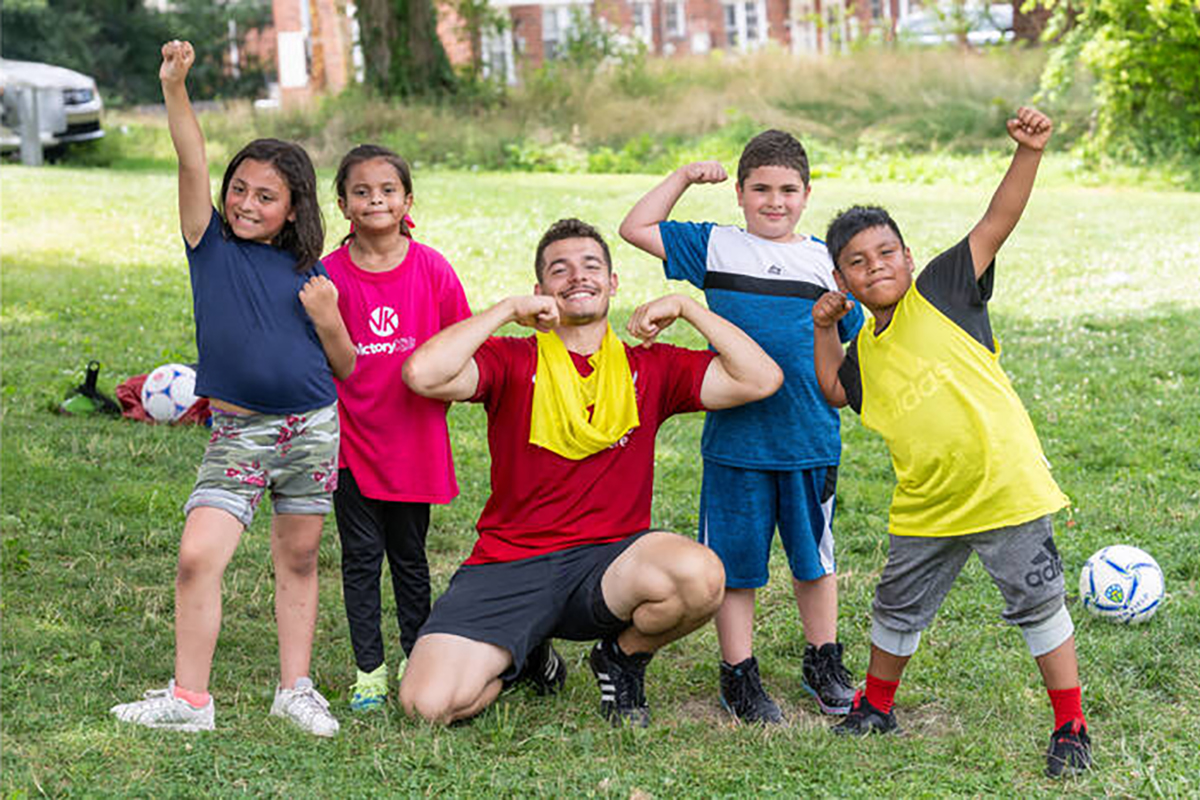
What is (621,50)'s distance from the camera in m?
25.3

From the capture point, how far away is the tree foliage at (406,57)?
2255 cm

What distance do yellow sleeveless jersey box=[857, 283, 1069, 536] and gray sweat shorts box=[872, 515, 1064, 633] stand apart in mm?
51

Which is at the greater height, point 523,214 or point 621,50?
point 621,50

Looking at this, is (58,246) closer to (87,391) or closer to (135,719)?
(87,391)

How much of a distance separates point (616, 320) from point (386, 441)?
6.41 metres

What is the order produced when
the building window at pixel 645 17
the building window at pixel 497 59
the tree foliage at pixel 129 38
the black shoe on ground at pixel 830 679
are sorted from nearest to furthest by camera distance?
1. the black shoe on ground at pixel 830 679
2. the building window at pixel 497 59
3. the tree foliage at pixel 129 38
4. the building window at pixel 645 17

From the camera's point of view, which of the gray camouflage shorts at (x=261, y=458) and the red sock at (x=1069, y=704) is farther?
the gray camouflage shorts at (x=261, y=458)

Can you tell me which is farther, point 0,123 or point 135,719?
point 0,123

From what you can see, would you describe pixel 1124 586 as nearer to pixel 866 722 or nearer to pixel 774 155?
pixel 866 722

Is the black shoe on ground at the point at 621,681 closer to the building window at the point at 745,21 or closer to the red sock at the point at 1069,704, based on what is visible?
the red sock at the point at 1069,704

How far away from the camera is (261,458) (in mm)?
4316

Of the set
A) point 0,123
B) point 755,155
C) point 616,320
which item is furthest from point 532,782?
point 0,123

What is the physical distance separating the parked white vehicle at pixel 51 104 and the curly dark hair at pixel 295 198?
1648 centimetres

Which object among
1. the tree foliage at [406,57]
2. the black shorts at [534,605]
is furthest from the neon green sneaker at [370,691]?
the tree foliage at [406,57]
